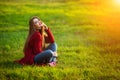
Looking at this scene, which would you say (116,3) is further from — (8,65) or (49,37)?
(8,65)

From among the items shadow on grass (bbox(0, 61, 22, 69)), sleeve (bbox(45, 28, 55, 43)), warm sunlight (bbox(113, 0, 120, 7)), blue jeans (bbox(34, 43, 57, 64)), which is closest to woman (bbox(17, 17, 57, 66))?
blue jeans (bbox(34, 43, 57, 64))

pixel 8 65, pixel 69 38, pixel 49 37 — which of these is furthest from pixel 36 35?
pixel 69 38

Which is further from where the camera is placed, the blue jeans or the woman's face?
the woman's face

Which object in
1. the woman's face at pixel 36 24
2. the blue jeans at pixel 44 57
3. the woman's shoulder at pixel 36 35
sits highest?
the woman's face at pixel 36 24

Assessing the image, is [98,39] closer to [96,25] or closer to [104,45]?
[104,45]

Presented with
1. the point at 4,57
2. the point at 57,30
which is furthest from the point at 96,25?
the point at 4,57

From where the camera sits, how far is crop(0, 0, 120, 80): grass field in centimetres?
929

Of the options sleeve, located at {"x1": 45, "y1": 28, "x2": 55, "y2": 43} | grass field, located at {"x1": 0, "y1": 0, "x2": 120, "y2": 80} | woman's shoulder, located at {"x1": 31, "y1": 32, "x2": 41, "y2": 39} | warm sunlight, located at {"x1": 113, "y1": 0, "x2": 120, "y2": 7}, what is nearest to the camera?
grass field, located at {"x1": 0, "y1": 0, "x2": 120, "y2": 80}

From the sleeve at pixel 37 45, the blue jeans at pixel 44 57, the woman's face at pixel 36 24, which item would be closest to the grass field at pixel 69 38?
the blue jeans at pixel 44 57

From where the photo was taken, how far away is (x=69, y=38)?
14.5 meters

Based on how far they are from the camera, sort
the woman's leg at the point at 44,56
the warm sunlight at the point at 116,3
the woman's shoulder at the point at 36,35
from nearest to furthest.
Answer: the woman's leg at the point at 44,56 → the woman's shoulder at the point at 36,35 → the warm sunlight at the point at 116,3

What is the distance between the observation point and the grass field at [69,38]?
9289mm

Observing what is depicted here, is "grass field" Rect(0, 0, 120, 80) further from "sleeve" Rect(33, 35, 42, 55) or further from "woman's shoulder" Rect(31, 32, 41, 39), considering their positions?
"woman's shoulder" Rect(31, 32, 41, 39)

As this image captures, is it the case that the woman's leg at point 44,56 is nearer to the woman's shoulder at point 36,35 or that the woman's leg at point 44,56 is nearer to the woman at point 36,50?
the woman at point 36,50
